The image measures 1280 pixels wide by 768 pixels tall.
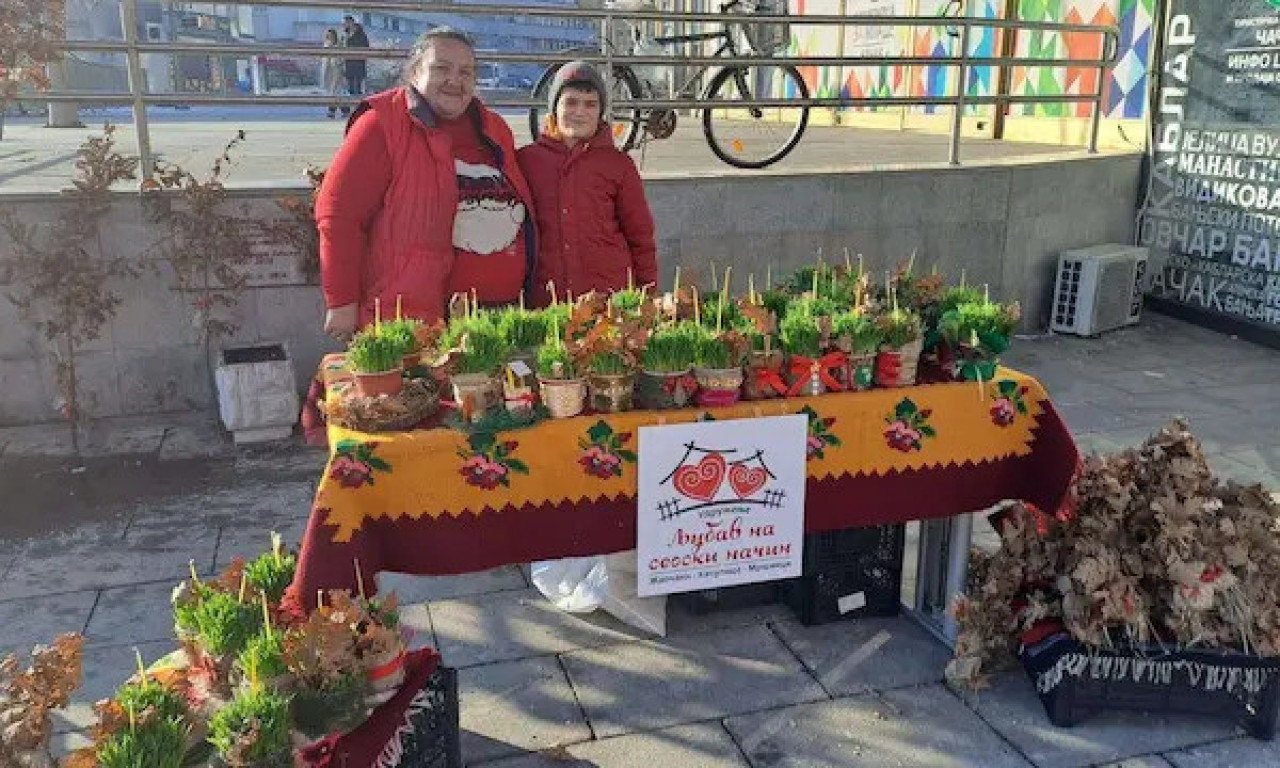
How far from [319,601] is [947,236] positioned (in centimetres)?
609

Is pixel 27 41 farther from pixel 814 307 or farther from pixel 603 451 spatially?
pixel 814 307

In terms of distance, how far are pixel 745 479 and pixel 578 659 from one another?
0.99m

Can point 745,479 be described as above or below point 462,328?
below

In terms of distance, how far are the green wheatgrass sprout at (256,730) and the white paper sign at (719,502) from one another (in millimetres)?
1184

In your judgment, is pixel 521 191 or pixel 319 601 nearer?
pixel 319 601

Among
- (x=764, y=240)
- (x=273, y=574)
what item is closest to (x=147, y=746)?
(x=273, y=574)

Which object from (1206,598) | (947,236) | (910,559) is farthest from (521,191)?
(947,236)

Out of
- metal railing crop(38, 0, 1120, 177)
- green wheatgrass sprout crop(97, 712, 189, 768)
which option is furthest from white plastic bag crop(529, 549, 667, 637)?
metal railing crop(38, 0, 1120, 177)

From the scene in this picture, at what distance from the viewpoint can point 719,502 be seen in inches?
119

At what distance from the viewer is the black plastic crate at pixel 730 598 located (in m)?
3.80

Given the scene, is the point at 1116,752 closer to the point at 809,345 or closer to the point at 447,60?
the point at 809,345

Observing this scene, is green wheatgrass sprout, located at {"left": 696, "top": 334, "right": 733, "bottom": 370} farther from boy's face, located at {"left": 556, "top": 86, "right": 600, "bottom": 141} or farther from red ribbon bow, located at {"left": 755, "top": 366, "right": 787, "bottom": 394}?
boy's face, located at {"left": 556, "top": 86, "right": 600, "bottom": 141}

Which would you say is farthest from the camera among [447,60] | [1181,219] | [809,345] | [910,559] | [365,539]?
[1181,219]

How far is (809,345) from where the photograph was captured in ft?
9.86
